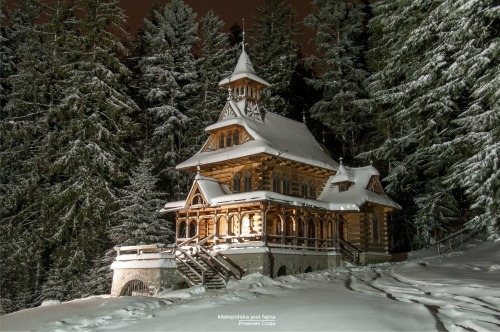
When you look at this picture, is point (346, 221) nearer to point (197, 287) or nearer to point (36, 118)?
point (197, 287)

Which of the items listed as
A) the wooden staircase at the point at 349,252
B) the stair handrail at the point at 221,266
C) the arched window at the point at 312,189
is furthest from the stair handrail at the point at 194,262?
the arched window at the point at 312,189

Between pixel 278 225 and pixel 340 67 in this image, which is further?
pixel 340 67

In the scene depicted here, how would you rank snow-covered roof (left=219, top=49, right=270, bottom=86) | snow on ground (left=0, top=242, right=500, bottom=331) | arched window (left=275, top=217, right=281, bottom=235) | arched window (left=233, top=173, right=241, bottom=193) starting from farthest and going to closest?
snow-covered roof (left=219, top=49, right=270, bottom=86) → arched window (left=233, top=173, right=241, bottom=193) → arched window (left=275, top=217, right=281, bottom=235) → snow on ground (left=0, top=242, right=500, bottom=331)

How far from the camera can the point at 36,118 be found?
1480 inches

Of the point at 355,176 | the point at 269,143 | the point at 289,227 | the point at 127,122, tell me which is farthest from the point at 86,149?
the point at 355,176

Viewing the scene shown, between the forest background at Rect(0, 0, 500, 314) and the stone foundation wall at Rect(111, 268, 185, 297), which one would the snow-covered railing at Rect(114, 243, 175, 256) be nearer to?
the stone foundation wall at Rect(111, 268, 185, 297)

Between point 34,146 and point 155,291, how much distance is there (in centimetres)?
1857

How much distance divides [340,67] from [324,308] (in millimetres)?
37922

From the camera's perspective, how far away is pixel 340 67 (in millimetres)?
48156

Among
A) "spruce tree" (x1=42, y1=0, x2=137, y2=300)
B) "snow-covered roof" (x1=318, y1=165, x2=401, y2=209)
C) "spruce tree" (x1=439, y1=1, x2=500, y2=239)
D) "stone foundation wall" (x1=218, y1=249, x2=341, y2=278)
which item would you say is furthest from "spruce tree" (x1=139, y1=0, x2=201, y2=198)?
"spruce tree" (x1=439, y1=1, x2=500, y2=239)

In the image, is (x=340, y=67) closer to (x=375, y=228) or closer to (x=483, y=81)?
(x=375, y=228)

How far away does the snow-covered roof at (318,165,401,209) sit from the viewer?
3303 cm

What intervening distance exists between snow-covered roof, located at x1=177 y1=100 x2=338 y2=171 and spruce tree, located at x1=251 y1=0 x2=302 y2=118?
8.01 meters

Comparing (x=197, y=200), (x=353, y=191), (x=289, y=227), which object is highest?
(x=353, y=191)
